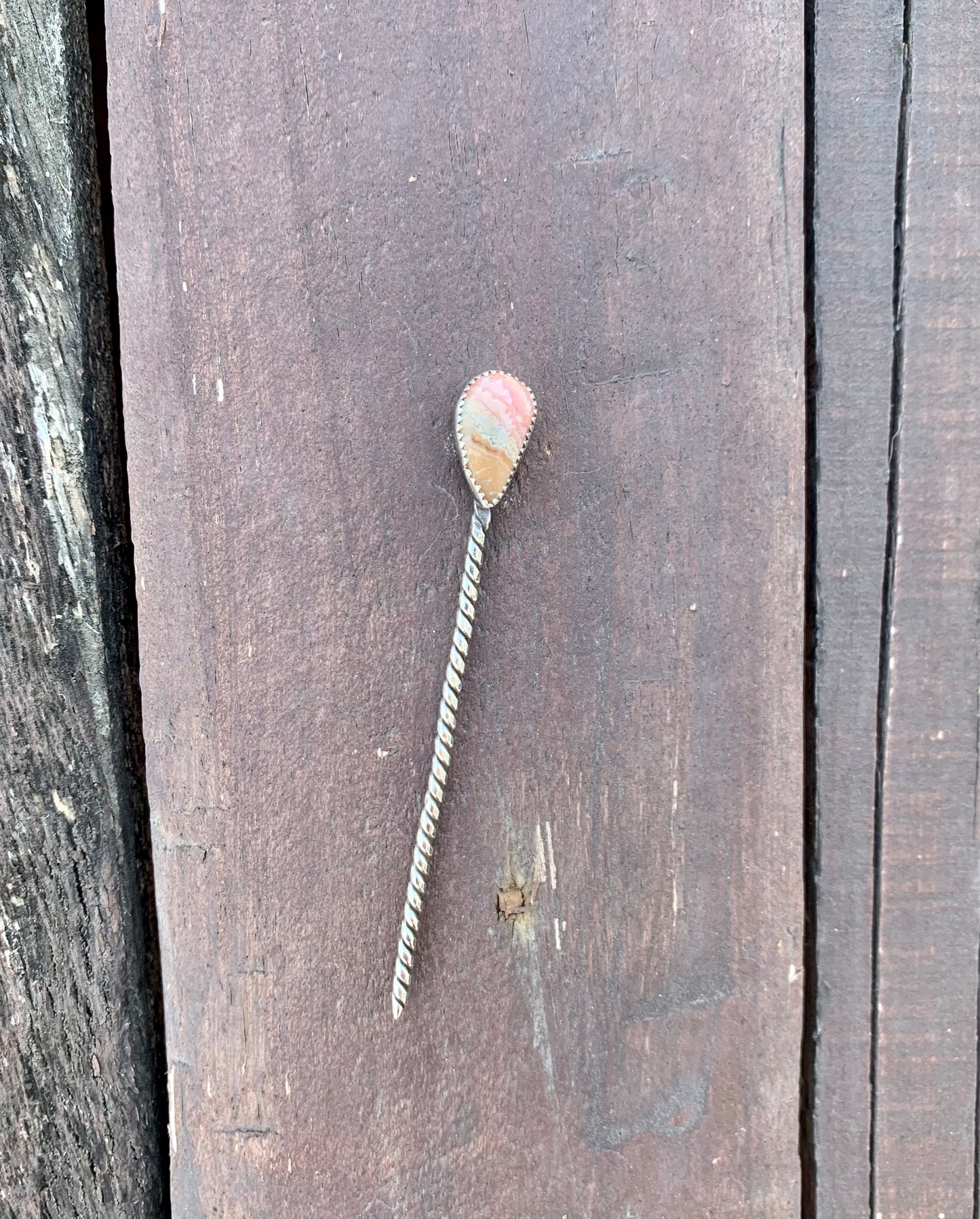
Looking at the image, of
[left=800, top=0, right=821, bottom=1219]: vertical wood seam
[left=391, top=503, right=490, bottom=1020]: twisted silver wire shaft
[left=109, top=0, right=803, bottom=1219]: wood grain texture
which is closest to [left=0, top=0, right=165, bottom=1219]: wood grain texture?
[left=109, top=0, right=803, bottom=1219]: wood grain texture

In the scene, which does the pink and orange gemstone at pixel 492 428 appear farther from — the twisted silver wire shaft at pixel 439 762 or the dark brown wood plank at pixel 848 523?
the dark brown wood plank at pixel 848 523

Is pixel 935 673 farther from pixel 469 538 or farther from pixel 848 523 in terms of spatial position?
pixel 469 538

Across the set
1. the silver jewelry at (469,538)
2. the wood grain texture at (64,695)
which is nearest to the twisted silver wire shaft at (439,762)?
the silver jewelry at (469,538)

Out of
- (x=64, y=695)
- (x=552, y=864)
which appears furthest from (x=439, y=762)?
(x=64, y=695)

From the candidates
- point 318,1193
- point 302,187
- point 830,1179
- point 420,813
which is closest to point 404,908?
point 420,813

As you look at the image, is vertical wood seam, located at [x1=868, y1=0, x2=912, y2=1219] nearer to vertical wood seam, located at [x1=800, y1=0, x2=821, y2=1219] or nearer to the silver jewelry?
vertical wood seam, located at [x1=800, y1=0, x2=821, y2=1219]

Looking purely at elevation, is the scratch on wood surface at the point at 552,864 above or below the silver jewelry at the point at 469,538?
below
